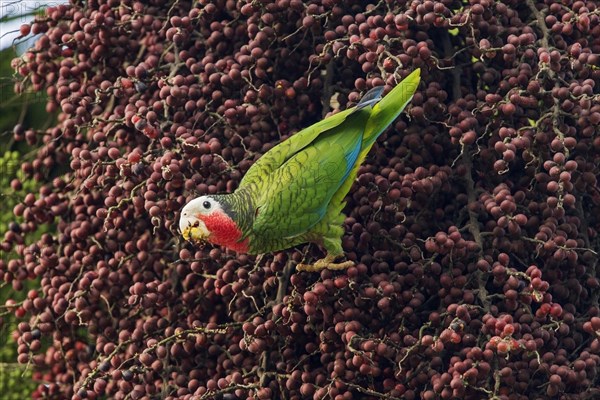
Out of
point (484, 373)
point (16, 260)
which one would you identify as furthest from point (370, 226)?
point (16, 260)

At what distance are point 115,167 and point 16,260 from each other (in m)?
0.39

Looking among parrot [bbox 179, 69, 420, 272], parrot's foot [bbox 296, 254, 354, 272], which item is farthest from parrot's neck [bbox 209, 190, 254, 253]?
parrot's foot [bbox 296, 254, 354, 272]

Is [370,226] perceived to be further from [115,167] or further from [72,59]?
[72,59]

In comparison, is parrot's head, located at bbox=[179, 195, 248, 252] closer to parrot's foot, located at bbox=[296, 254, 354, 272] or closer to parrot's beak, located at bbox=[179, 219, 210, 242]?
parrot's beak, located at bbox=[179, 219, 210, 242]

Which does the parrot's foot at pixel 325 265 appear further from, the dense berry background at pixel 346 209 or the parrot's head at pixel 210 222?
the parrot's head at pixel 210 222

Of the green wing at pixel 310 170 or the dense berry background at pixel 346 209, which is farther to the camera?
the green wing at pixel 310 170

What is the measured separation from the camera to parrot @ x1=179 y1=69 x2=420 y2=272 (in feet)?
6.04

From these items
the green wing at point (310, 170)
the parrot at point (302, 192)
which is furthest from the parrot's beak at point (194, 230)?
the green wing at point (310, 170)

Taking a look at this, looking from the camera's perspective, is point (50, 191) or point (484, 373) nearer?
point (484, 373)

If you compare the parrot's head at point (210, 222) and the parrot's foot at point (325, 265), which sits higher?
the parrot's head at point (210, 222)

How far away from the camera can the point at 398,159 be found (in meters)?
1.89

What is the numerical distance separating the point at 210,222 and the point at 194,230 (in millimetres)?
34

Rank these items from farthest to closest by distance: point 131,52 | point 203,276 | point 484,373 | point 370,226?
point 131,52 → point 203,276 → point 370,226 → point 484,373

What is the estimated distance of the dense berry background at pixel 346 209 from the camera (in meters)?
1.78
